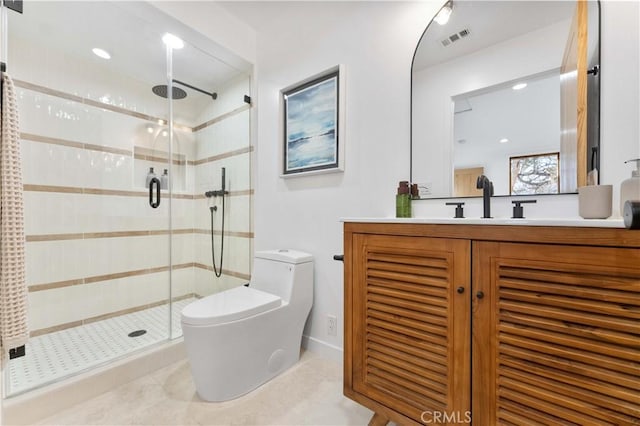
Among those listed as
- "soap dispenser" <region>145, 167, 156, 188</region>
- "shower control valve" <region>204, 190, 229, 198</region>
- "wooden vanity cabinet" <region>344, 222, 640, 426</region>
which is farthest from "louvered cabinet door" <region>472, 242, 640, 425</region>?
"soap dispenser" <region>145, 167, 156, 188</region>

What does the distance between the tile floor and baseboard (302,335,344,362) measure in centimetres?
17

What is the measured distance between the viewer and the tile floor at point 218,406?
1219mm

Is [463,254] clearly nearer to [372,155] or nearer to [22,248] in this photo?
[372,155]

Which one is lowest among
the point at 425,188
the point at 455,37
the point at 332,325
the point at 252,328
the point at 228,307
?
the point at 332,325

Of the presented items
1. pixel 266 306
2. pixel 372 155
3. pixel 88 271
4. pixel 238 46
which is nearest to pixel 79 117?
pixel 88 271

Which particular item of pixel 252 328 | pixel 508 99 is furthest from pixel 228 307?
pixel 508 99

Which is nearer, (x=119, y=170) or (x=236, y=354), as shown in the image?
(x=236, y=354)

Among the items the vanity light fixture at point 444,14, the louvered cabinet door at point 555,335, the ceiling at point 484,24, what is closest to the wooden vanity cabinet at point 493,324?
the louvered cabinet door at point 555,335

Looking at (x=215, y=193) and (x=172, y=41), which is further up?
(x=172, y=41)

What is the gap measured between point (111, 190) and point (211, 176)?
827 millimetres

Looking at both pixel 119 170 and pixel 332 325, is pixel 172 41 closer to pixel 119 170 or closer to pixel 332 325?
pixel 119 170

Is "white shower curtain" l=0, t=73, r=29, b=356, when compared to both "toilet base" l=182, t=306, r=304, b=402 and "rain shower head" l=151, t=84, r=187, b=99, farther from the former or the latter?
"rain shower head" l=151, t=84, r=187, b=99

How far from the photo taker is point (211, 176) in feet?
8.52

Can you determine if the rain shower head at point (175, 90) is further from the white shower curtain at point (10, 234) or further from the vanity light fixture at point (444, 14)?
the vanity light fixture at point (444, 14)
